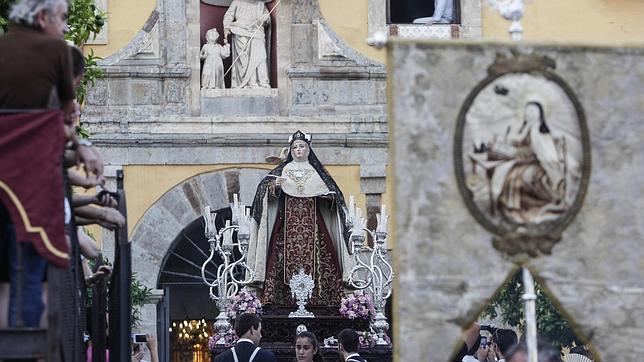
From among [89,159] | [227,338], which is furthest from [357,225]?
[89,159]

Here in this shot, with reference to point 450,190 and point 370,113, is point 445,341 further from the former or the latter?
point 370,113

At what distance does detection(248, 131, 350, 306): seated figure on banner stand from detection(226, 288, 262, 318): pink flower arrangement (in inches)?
15.5

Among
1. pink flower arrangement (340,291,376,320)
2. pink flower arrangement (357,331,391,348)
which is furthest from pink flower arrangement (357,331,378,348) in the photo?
pink flower arrangement (340,291,376,320)

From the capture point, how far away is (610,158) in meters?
8.08

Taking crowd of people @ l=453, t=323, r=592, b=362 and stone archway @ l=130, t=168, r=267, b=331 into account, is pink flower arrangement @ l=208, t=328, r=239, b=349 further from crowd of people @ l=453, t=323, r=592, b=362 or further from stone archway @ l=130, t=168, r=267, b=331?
stone archway @ l=130, t=168, r=267, b=331

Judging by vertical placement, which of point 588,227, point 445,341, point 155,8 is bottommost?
point 445,341

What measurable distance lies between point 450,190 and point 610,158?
2.56 feet

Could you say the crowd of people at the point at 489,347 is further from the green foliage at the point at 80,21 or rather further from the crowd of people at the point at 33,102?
the green foliage at the point at 80,21

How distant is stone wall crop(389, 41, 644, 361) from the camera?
782 centimetres

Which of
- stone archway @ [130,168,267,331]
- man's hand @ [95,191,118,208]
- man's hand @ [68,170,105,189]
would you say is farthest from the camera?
stone archway @ [130,168,267,331]

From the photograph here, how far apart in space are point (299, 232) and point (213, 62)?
22.0ft

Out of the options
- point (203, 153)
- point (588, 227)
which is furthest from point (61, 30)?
point (203, 153)

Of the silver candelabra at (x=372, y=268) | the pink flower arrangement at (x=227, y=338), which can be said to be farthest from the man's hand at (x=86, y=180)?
the silver candelabra at (x=372, y=268)

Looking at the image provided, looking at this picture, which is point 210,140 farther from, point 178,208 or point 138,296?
point 138,296
